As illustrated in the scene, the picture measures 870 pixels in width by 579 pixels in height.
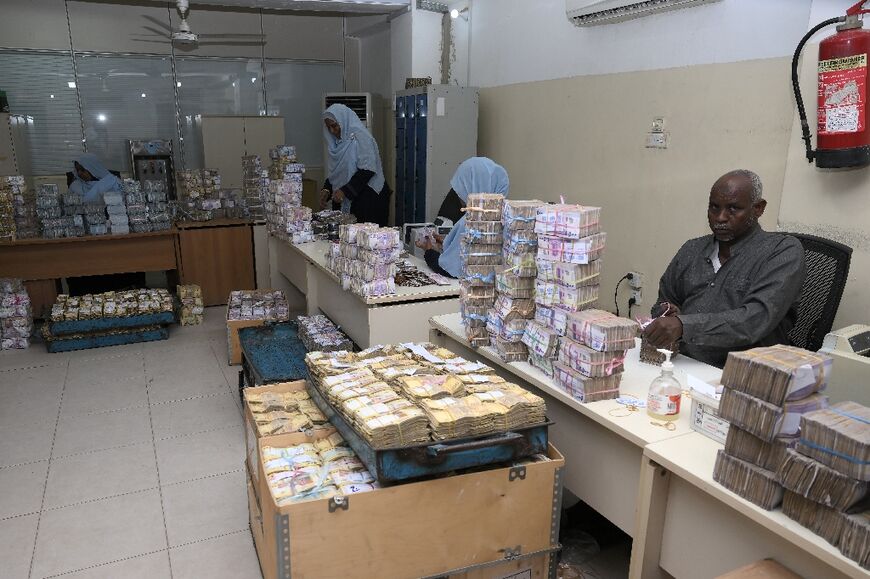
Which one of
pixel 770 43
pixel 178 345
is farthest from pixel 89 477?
pixel 770 43

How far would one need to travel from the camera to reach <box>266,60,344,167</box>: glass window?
9.29 m

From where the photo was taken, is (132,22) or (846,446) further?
(132,22)

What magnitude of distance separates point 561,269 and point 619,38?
2988 mm

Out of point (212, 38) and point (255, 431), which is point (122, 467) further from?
point (212, 38)

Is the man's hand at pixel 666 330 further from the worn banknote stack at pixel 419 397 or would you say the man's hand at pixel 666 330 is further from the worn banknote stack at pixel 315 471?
the worn banknote stack at pixel 315 471

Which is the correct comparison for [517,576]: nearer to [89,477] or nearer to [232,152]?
[89,477]

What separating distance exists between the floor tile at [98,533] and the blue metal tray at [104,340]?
2.71m

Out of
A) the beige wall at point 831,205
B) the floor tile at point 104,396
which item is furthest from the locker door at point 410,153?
the beige wall at point 831,205

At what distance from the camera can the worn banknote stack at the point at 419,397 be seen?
2.09m

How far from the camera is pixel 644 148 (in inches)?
176

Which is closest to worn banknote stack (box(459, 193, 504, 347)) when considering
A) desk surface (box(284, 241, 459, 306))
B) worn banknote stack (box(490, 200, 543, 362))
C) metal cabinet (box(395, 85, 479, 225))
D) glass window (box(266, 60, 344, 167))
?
worn banknote stack (box(490, 200, 543, 362))

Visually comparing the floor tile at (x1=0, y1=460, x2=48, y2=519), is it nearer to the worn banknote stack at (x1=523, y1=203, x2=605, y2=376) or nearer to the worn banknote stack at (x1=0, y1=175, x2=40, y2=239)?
the worn banknote stack at (x1=523, y1=203, x2=605, y2=376)

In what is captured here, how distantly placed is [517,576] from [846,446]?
4.29 ft

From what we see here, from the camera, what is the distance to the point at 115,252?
6160 millimetres
